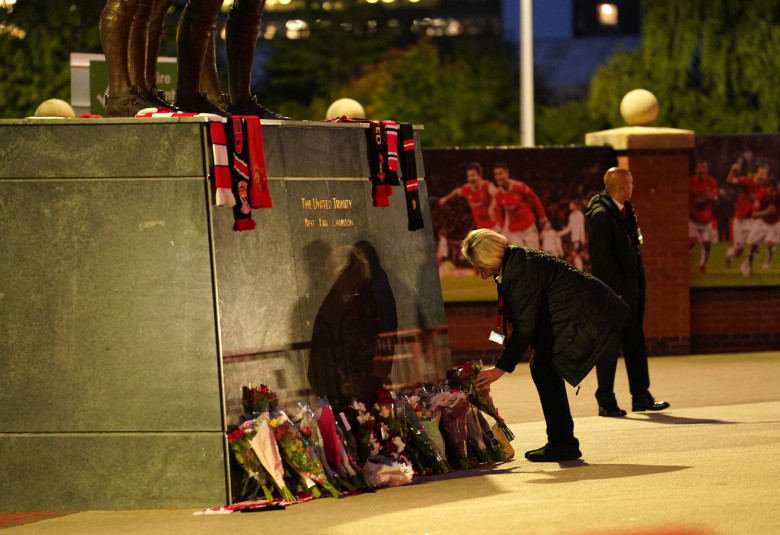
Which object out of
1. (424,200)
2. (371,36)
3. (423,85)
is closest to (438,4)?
(371,36)

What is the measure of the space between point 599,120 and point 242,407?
53.2 m

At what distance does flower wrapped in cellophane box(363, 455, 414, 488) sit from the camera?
8.42 meters

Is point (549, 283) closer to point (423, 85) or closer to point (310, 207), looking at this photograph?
point (310, 207)

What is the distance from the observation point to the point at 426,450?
8.81m

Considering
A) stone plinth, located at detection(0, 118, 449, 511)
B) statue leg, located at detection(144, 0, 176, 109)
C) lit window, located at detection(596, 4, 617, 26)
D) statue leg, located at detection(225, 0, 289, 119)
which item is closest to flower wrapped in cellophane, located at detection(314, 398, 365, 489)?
stone plinth, located at detection(0, 118, 449, 511)

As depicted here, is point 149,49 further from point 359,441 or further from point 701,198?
point 701,198

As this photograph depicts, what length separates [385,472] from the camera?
8.44 m

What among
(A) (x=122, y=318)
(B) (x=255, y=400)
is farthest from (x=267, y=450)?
(A) (x=122, y=318)

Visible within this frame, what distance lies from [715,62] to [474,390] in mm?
40368

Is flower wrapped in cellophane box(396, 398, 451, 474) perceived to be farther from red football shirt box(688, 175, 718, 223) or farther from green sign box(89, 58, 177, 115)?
green sign box(89, 58, 177, 115)

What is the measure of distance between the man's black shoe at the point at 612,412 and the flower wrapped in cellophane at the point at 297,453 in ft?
13.0

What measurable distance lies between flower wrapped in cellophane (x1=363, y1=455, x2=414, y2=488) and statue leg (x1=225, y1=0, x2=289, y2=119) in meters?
2.42

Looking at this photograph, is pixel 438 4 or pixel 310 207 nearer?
pixel 310 207

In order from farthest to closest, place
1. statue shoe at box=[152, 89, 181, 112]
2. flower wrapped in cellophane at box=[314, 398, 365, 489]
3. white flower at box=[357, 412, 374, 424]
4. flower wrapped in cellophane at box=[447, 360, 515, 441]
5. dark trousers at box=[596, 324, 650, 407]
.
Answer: dark trousers at box=[596, 324, 650, 407], flower wrapped in cellophane at box=[447, 360, 515, 441], statue shoe at box=[152, 89, 181, 112], white flower at box=[357, 412, 374, 424], flower wrapped in cellophane at box=[314, 398, 365, 489]
